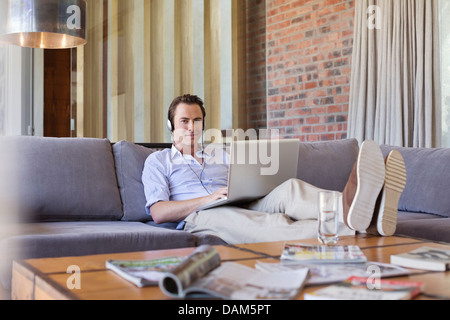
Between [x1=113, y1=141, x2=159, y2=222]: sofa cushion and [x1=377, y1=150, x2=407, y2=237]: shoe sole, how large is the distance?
1210 millimetres

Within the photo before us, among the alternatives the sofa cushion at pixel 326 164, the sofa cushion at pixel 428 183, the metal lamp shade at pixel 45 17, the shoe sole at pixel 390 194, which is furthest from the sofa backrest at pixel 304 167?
the shoe sole at pixel 390 194

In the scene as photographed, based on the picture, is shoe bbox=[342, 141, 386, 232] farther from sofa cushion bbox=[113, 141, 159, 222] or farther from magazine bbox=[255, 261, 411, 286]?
sofa cushion bbox=[113, 141, 159, 222]

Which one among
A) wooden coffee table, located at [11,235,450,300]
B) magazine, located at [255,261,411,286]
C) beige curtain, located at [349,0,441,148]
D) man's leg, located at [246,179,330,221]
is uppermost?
beige curtain, located at [349,0,441,148]

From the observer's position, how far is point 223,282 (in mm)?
963

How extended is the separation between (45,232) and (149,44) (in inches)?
103

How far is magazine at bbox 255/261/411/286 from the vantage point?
104cm

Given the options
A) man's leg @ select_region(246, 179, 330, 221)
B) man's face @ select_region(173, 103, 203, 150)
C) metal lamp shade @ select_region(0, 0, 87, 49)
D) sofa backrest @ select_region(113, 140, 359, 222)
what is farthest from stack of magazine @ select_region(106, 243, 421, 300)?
metal lamp shade @ select_region(0, 0, 87, 49)

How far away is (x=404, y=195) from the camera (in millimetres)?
2965

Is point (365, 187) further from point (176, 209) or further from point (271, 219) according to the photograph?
point (176, 209)

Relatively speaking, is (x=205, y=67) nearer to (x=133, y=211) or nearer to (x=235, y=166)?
(x=133, y=211)

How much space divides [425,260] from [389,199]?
61cm

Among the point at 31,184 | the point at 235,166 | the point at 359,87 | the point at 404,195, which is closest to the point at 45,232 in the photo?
the point at 31,184

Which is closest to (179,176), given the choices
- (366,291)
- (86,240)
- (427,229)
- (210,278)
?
(86,240)

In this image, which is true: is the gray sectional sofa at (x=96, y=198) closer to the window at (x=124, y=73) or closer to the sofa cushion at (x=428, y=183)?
the sofa cushion at (x=428, y=183)
